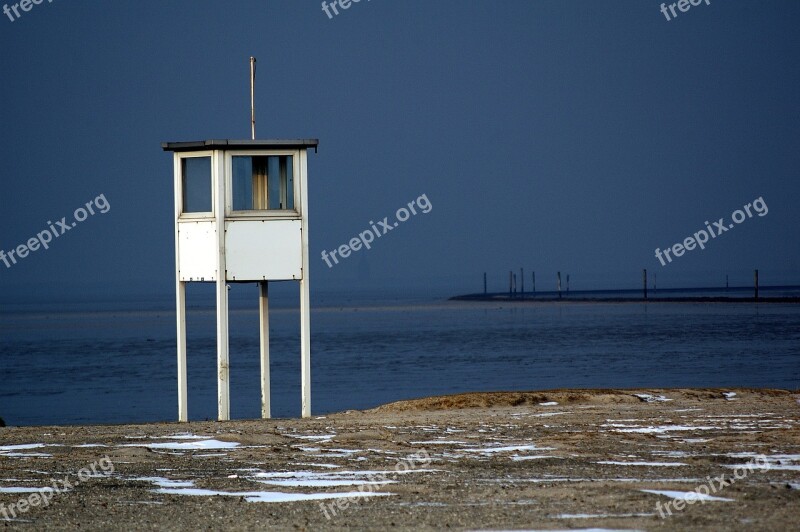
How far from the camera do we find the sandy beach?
10.1 meters

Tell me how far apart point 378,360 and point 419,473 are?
113ft

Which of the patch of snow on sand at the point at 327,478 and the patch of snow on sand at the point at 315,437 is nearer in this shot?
A: the patch of snow on sand at the point at 327,478

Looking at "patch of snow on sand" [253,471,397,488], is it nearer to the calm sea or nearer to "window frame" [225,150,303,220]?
"window frame" [225,150,303,220]

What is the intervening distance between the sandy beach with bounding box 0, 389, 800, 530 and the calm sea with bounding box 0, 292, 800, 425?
463 inches

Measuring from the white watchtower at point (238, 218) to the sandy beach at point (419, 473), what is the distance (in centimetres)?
260

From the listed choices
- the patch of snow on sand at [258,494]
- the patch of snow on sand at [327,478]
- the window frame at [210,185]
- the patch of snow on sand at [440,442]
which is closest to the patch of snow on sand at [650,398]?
the patch of snow on sand at [440,442]

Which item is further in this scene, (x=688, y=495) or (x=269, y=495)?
(x=269, y=495)

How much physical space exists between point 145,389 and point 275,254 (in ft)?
59.9

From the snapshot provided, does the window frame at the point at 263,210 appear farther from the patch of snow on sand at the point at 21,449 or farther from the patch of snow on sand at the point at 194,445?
the patch of snow on sand at the point at 21,449

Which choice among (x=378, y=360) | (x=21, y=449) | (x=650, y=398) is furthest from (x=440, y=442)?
(x=378, y=360)

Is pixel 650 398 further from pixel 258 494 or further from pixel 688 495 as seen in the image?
pixel 258 494

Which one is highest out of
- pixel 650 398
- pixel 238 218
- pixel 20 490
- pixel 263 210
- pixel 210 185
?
pixel 210 185

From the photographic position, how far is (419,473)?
1252 cm

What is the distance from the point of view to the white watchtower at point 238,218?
20.0 m
